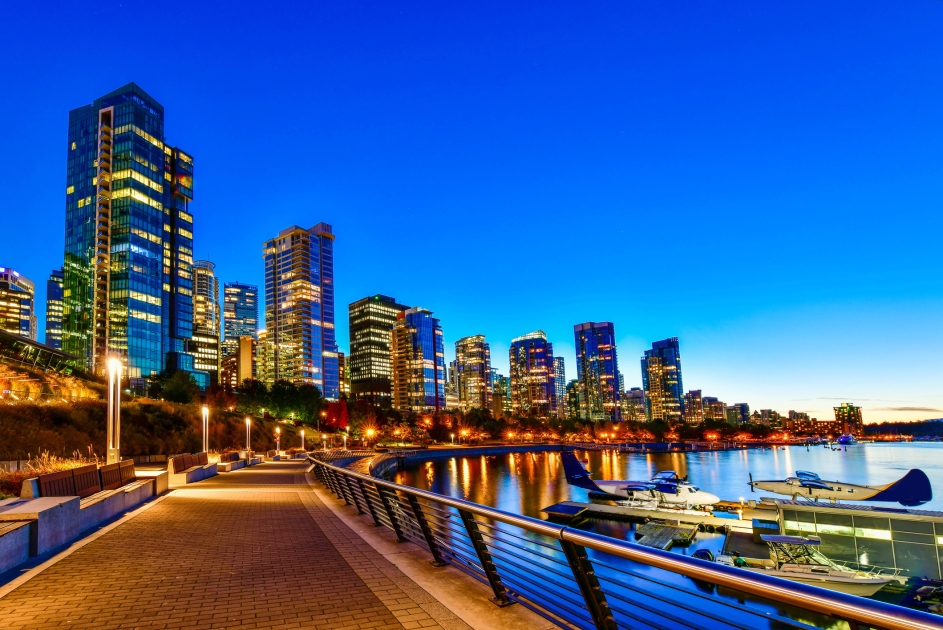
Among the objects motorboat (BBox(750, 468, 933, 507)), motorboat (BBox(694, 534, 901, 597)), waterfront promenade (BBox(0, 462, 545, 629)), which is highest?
waterfront promenade (BBox(0, 462, 545, 629))

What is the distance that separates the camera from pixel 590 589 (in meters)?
4.50

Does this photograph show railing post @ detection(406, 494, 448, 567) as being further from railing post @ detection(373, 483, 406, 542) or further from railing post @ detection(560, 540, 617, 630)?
railing post @ detection(560, 540, 617, 630)

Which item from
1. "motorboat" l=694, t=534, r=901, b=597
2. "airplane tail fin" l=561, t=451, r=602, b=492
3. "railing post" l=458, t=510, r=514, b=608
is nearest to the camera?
"railing post" l=458, t=510, r=514, b=608

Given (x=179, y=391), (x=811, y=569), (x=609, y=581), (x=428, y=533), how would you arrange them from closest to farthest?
(x=609, y=581) < (x=428, y=533) < (x=811, y=569) < (x=179, y=391)

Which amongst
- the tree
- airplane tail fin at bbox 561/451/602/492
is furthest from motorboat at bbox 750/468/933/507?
the tree

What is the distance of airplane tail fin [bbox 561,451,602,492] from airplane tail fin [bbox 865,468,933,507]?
63.6 feet

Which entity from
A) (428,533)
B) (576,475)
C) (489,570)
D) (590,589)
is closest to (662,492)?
(576,475)

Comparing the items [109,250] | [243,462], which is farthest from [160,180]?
[243,462]

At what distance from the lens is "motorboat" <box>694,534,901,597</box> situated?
2145 centimetres

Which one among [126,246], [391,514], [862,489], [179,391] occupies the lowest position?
[862,489]

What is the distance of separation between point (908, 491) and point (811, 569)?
73.4 feet

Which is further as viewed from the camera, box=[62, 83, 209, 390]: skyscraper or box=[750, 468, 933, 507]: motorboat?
box=[62, 83, 209, 390]: skyscraper

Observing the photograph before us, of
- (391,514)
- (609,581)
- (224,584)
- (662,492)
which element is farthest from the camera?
(662,492)

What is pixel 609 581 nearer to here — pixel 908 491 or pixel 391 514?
pixel 391 514
